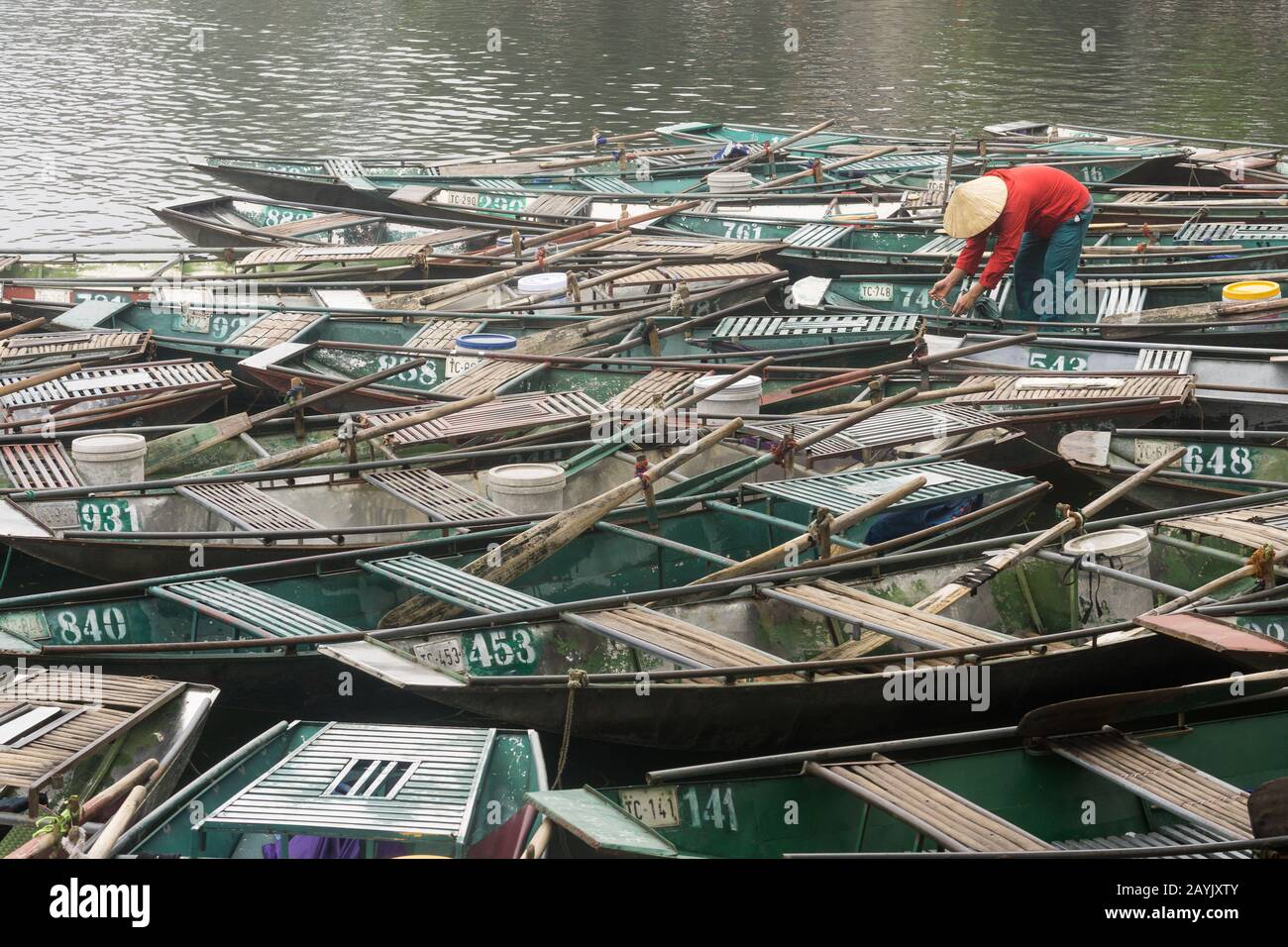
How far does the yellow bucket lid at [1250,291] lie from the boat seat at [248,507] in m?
8.96

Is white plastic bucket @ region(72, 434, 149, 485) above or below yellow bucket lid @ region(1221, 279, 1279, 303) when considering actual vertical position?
below

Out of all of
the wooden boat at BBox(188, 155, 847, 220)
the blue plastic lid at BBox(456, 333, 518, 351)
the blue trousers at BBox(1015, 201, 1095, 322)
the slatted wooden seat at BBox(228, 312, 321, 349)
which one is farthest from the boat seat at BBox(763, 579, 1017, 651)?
the wooden boat at BBox(188, 155, 847, 220)

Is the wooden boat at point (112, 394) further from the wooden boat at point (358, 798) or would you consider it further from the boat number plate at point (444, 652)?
the wooden boat at point (358, 798)

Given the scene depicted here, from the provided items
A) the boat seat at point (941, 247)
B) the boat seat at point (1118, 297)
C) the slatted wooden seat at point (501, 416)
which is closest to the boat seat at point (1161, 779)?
the slatted wooden seat at point (501, 416)

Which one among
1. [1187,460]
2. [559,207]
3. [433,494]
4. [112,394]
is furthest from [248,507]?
[559,207]

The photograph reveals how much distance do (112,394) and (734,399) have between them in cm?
550

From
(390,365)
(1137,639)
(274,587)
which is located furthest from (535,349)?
(1137,639)

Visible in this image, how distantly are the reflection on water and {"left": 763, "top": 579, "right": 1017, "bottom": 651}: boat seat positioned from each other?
59.3 ft

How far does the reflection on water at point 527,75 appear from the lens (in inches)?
1142

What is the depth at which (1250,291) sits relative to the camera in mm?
13773

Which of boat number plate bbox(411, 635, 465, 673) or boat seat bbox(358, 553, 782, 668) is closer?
boat seat bbox(358, 553, 782, 668)

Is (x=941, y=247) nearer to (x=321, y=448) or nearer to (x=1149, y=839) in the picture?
(x=321, y=448)

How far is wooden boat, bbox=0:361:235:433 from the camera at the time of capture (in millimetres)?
12273

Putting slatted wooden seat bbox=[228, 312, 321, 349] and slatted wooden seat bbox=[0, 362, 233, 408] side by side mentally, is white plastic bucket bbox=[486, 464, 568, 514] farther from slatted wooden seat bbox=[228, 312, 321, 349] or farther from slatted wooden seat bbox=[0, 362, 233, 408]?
slatted wooden seat bbox=[228, 312, 321, 349]
